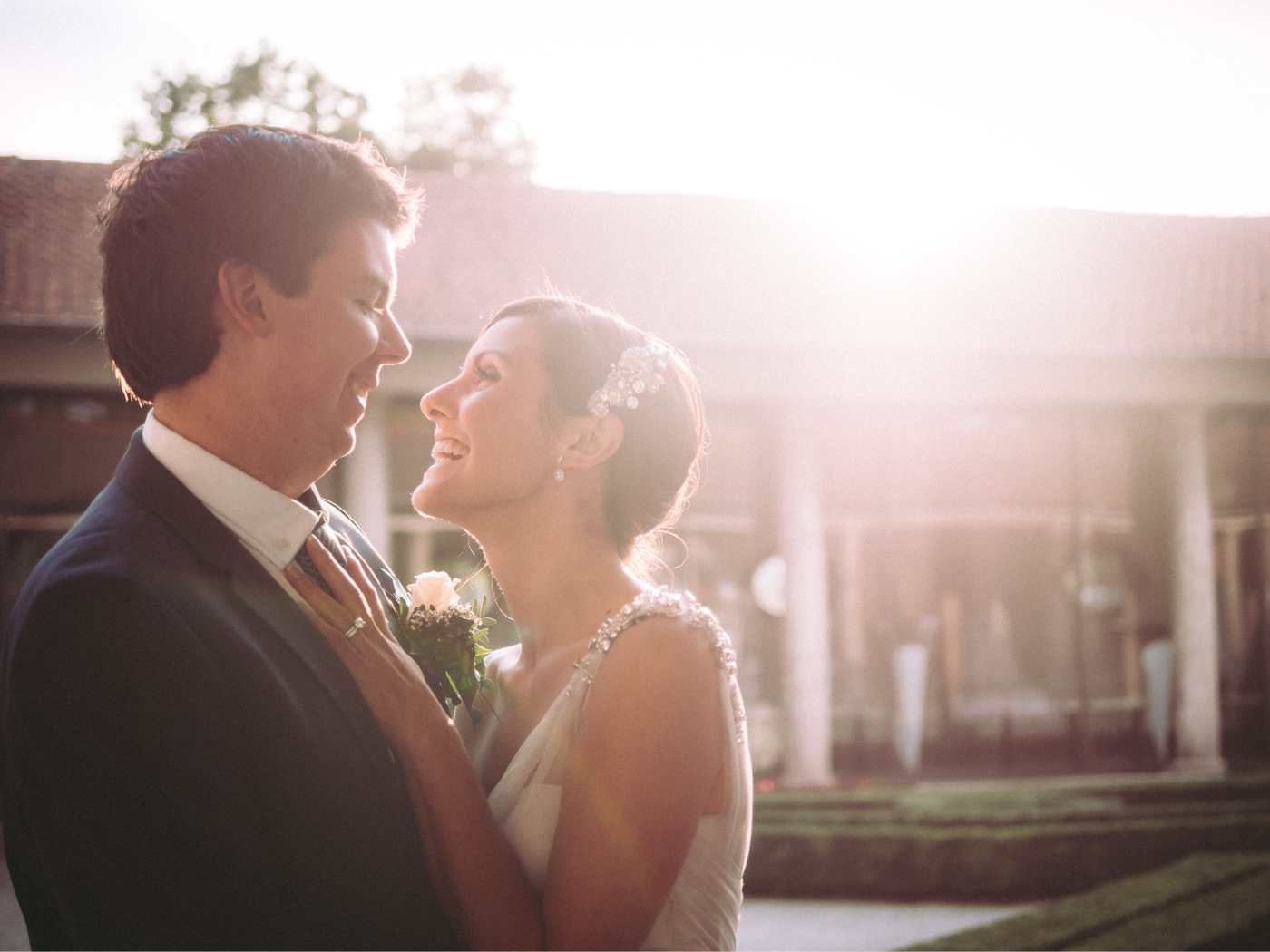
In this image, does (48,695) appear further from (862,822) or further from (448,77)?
(448,77)

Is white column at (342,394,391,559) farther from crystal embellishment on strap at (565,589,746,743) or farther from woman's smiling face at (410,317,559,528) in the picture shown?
crystal embellishment on strap at (565,589,746,743)

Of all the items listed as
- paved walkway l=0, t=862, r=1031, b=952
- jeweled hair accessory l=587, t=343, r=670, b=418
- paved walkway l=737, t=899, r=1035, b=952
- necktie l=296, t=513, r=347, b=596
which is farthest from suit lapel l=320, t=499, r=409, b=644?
paved walkway l=0, t=862, r=1031, b=952

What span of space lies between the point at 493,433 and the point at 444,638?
54 centimetres

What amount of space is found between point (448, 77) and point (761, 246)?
39.1 feet

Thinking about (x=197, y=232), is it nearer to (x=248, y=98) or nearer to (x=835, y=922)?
(x=835, y=922)

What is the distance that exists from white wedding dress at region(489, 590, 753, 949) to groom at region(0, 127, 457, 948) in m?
0.41

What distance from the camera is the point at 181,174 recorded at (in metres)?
2.09

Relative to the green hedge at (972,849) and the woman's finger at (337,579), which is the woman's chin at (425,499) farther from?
the green hedge at (972,849)

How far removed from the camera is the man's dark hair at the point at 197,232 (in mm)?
2092

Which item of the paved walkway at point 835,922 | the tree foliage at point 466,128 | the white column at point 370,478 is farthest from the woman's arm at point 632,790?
the tree foliage at point 466,128

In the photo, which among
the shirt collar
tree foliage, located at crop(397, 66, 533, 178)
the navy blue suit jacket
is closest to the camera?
the navy blue suit jacket

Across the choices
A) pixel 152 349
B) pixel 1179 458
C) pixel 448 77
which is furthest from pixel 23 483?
pixel 448 77

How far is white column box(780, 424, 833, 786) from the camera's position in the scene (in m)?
12.2

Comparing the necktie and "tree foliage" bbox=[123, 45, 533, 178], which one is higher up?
"tree foliage" bbox=[123, 45, 533, 178]
